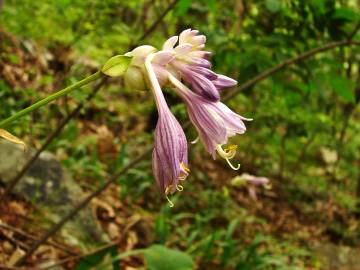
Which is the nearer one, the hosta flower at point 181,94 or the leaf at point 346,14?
the hosta flower at point 181,94

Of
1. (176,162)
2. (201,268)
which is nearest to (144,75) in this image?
(176,162)

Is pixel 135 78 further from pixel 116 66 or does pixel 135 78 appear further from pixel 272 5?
pixel 272 5

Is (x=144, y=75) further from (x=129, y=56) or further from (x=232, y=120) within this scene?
(x=232, y=120)

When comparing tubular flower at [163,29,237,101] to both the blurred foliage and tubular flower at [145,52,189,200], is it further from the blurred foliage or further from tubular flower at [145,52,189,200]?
the blurred foliage

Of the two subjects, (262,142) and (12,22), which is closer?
(12,22)

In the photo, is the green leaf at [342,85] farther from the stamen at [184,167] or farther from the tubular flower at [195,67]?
the stamen at [184,167]

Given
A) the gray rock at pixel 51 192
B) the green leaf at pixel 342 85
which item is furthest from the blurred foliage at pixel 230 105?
the gray rock at pixel 51 192
